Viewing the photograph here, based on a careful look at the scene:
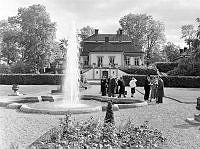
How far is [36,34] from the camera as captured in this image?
6134cm

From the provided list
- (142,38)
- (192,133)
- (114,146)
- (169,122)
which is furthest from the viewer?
(142,38)

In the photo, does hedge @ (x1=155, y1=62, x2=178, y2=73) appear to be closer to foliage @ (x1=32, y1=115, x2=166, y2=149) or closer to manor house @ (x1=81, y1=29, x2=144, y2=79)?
manor house @ (x1=81, y1=29, x2=144, y2=79)

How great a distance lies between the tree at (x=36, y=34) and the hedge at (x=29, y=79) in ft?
43.0

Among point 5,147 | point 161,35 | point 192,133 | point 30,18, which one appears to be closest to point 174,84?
point 30,18

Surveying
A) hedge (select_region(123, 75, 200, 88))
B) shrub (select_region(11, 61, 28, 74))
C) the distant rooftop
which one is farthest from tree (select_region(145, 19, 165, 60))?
hedge (select_region(123, 75, 200, 88))

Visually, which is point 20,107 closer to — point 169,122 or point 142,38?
point 169,122

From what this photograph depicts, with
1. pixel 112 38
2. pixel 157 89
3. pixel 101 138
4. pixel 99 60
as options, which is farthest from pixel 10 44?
pixel 101 138

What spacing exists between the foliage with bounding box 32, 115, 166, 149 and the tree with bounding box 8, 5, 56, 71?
52938 mm

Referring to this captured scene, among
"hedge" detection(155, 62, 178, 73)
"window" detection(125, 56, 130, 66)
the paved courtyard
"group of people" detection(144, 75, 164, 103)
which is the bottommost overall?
the paved courtyard

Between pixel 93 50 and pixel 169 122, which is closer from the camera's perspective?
pixel 169 122

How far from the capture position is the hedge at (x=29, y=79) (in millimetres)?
47156

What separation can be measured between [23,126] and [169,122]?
5.62 m

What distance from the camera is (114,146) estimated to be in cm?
736

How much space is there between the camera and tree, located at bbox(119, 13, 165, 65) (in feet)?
279
